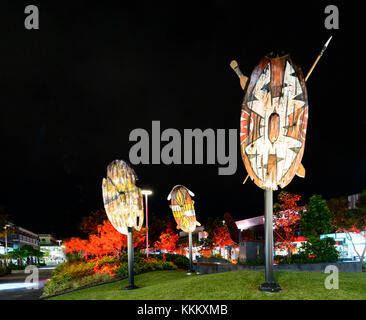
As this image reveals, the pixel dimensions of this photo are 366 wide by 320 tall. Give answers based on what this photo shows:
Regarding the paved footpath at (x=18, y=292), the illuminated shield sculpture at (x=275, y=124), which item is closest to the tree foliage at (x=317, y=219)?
the illuminated shield sculpture at (x=275, y=124)

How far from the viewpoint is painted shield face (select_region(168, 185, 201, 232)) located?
68.7 feet

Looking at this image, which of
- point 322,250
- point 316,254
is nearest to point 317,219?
point 322,250

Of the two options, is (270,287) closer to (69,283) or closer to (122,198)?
(122,198)

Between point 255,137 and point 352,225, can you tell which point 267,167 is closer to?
point 255,137

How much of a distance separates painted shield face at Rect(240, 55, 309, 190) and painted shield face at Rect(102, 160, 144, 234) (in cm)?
650

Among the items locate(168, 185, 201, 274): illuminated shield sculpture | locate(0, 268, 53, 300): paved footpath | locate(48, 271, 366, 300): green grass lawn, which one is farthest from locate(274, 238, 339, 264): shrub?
locate(0, 268, 53, 300): paved footpath

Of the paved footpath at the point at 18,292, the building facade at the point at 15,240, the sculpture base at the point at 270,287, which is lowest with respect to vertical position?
the building facade at the point at 15,240

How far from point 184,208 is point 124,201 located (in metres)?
7.72

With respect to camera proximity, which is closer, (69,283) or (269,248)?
(269,248)

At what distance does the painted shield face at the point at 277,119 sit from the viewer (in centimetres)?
912

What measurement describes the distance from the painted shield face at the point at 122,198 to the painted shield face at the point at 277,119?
650 centimetres

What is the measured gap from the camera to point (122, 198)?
45.9ft

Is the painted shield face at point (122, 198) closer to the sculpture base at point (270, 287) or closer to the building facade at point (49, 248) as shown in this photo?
the sculpture base at point (270, 287)

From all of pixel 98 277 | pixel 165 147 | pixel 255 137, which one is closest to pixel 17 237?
pixel 98 277
